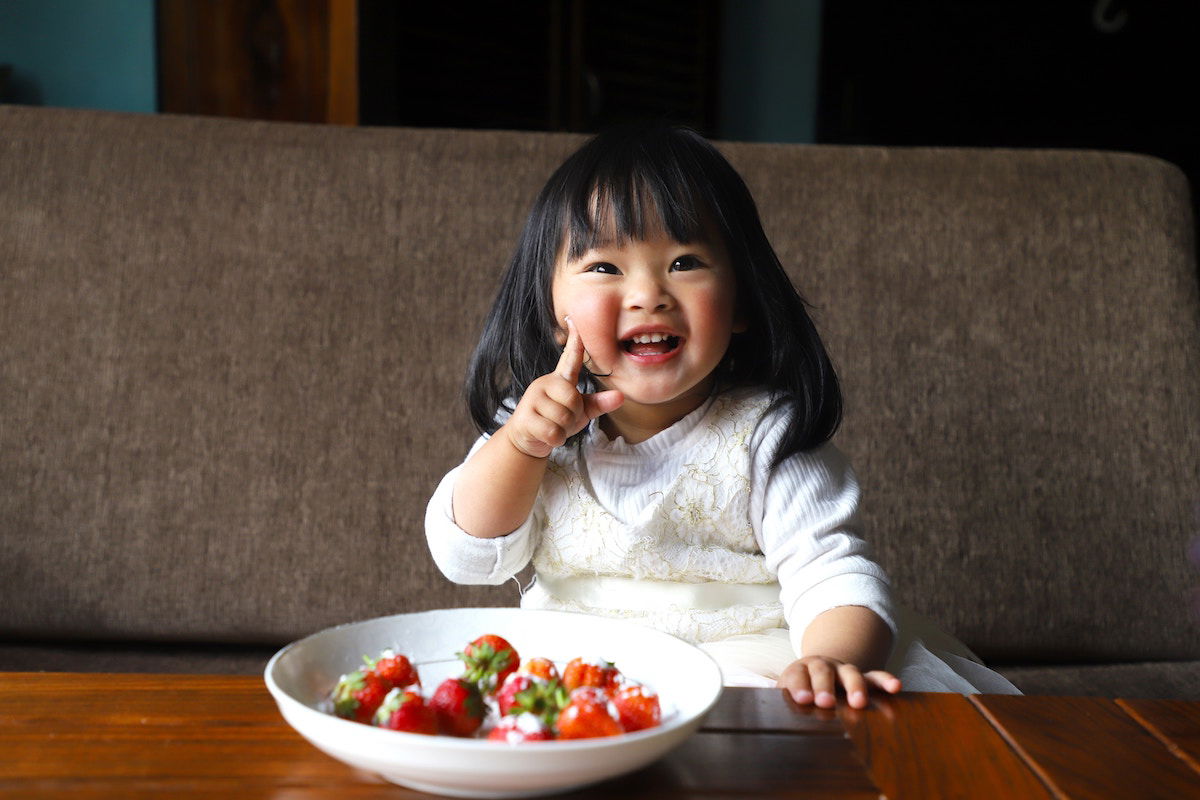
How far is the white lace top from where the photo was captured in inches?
41.2

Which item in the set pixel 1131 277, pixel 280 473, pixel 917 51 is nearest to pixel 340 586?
pixel 280 473

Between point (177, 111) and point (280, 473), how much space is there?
1255mm

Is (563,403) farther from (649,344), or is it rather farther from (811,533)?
(811,533)

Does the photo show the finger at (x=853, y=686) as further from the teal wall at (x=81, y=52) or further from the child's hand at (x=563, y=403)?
the teal wall at (x=81, y=52)

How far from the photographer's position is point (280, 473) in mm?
1383

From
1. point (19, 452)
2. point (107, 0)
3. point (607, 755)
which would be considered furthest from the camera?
point (107, 0)


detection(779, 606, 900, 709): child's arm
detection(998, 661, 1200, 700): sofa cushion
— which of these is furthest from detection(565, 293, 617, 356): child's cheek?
detection(998, 661, 1200, 700): sofa cushion

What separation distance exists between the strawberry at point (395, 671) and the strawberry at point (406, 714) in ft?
0.12

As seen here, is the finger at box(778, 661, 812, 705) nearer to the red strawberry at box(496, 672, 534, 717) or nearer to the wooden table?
the wooden table

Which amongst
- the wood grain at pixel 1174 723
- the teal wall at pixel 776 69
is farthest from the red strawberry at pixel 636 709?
the teal wall at pixel 776 69

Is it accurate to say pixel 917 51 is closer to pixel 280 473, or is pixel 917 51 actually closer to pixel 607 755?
pixel 280 473

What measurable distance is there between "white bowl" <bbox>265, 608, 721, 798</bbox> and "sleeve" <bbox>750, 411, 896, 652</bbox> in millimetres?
303

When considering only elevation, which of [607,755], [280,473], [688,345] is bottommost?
[280,473]

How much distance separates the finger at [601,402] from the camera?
0.90 metres
